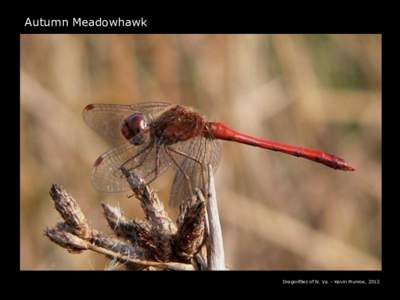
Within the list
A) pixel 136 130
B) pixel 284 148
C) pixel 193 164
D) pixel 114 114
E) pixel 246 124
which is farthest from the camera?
pixel 246 124

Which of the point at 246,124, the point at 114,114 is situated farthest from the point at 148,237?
the point at 246,124

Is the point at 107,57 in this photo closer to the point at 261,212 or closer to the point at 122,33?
the point at 122,33

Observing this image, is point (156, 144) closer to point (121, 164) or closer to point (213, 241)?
point (121, 164)

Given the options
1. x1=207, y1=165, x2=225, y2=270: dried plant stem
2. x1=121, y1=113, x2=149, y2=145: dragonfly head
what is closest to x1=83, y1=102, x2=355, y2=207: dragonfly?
x1=121, y1=113, x2=149, y2=145: dragonfly head

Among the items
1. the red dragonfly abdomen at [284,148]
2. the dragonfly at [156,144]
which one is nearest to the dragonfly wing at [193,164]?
the dragonfly at [156,144]
